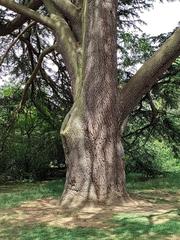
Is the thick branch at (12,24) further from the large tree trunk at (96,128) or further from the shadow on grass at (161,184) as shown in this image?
the shadow on grass at (161,184)

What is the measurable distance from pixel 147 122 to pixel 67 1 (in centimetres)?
508

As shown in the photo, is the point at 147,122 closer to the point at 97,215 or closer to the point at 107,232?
the point at 97,215

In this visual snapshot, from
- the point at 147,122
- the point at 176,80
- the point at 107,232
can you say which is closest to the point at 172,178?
the point at 147,122

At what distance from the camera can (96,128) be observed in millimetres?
8562

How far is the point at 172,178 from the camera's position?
520 inches

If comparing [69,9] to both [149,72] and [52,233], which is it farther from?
[52,233]

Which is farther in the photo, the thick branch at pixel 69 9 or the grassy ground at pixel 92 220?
the thick branch at pixel 69 9

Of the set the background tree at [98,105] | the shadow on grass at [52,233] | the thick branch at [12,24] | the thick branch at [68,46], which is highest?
the thick branch at [12,24]

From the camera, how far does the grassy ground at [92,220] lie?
6383mm

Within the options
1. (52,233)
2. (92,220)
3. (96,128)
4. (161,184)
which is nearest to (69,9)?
(96,128)

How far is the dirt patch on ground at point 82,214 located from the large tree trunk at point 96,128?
1.07 feet

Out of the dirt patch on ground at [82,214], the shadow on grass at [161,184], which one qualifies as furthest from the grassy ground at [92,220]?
the shadow on grass at [161,184]

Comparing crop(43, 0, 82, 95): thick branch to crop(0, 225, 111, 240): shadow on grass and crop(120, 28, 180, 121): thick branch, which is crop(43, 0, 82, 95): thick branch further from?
crop(0, 225, 111, 240): shadow on grass

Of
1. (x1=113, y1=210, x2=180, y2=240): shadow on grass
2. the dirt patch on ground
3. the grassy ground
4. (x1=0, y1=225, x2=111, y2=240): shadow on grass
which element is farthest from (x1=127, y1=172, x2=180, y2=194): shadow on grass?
(x1=0, y1=225, x2=111, y2=240): shadow on grass
